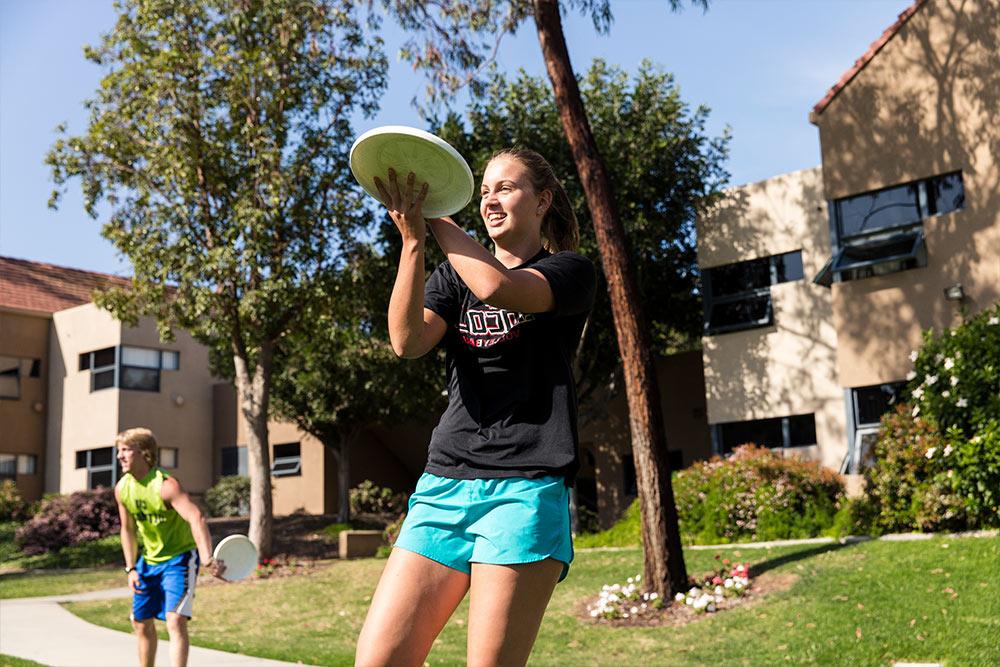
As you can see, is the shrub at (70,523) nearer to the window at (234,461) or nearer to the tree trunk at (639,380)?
the window at (234,461)

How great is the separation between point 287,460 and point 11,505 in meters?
8.08

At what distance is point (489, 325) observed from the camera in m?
3.20

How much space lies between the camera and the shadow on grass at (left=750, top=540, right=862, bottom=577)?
42.2 feet

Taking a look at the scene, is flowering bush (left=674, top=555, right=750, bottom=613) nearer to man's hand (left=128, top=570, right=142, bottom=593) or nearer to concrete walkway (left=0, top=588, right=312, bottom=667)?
concrete walkway (left=0, top=588, right=312, bottom=667)

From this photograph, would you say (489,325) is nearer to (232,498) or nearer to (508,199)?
(508,199)

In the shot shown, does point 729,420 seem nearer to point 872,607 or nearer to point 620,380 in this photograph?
point 620,380

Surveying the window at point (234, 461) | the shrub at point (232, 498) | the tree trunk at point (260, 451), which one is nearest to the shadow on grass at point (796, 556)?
the tree trunk at point (260, 451)

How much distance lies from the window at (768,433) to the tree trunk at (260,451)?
30.0ft

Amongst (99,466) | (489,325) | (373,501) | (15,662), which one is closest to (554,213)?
(489,325)

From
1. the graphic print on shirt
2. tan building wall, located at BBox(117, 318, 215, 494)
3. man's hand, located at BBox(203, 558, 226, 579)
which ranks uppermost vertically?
tan building wall, located at BBox(117, 318, 215, 494)

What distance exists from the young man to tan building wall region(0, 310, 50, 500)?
27978mm

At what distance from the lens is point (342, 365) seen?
26.3 m

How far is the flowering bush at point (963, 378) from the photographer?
43.1 feet

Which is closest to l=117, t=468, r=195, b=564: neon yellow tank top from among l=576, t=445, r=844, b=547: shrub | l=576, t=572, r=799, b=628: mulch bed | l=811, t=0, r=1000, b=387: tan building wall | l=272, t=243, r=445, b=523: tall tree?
l=576, t=572, r=799, b=628: mulch bed
